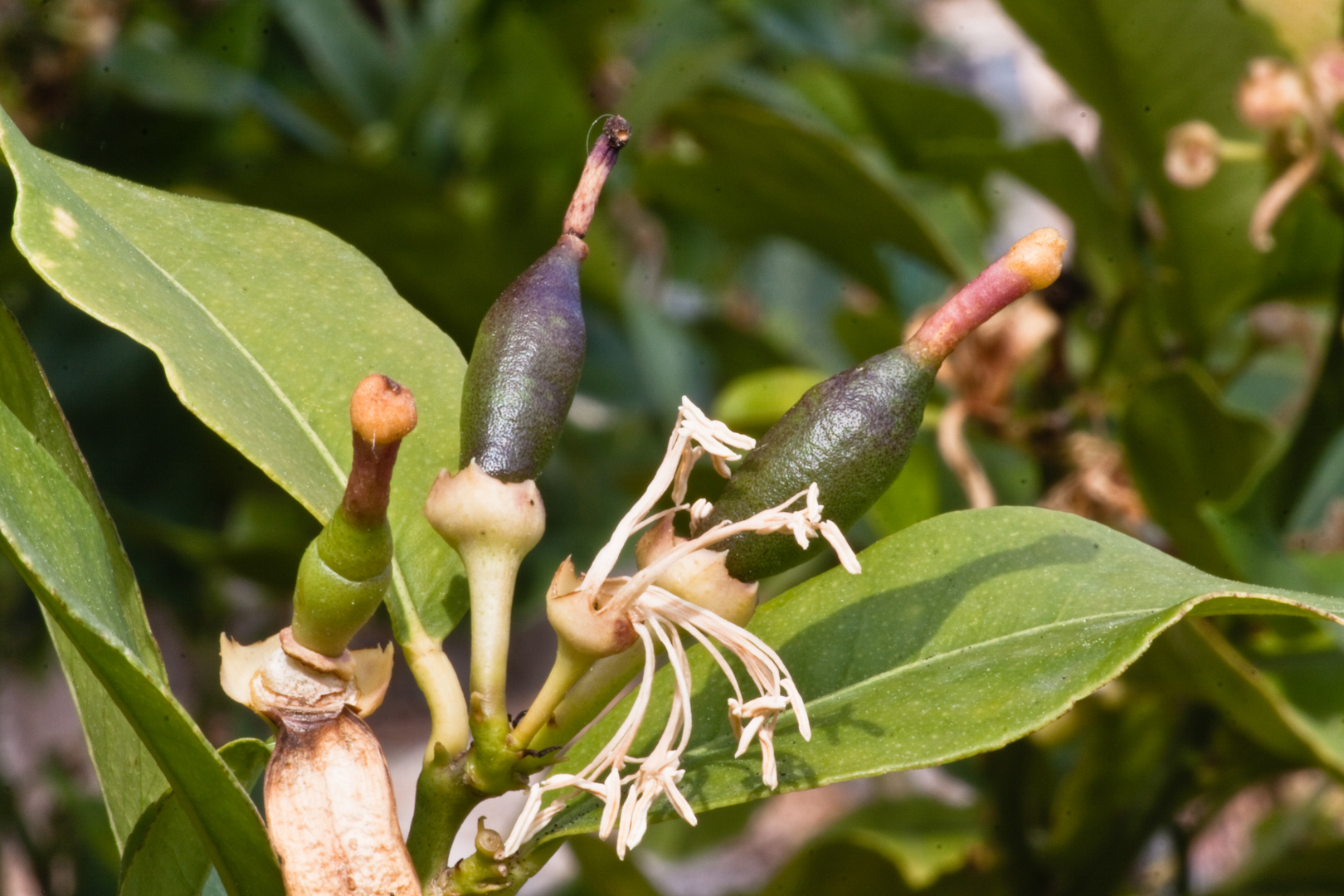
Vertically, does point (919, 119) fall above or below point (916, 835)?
above

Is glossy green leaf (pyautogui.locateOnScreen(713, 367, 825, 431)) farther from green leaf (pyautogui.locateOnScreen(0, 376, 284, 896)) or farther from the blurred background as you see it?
green leaf (pyautogui.locateOnScreen(0, 376, 284, 896))

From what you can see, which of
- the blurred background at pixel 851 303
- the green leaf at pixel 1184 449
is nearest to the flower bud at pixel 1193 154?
the blurred background at pixel 851 303

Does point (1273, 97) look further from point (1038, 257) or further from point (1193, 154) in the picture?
point (1038, 257)

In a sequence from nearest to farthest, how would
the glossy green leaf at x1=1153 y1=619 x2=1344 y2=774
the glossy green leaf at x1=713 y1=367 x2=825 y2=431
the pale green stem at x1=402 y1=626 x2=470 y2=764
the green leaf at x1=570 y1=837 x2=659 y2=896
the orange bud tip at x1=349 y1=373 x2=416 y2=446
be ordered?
1. the orange bud tip at x1=349 y1=373 x2=416 y2=446
2. the pale green stem at x1=402 y1=626 x2=470 y2=764
3. the glossy green leaf at x1=1153 y1=619 x2=1344 y2=774
4. the glossy green leaf at x1=713 y1=367 x2=825 y2=431
5. the green leaf at x1=570 y1=837 x2=659 y2=896

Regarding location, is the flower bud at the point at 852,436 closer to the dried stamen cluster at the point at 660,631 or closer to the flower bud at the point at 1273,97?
the dried stamen cluster at the point at 660,631

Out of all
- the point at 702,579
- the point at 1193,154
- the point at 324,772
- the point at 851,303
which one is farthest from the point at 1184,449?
the point at 851,303

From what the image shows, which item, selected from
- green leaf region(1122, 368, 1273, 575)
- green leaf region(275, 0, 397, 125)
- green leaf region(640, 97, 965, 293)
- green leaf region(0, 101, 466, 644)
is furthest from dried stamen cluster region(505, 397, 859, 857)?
green leaf region(275, 0, 397, 125)

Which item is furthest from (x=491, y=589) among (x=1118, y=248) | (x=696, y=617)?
(x=1118, y=248)
